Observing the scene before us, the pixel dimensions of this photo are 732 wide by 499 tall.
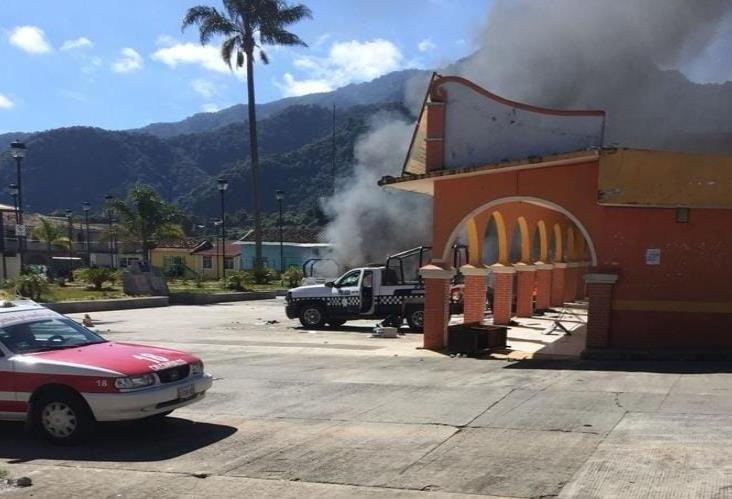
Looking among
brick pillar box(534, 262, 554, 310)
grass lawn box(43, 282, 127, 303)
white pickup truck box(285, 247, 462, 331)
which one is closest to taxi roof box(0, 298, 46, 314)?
white pickup truck box(285, 247, 462, 331)

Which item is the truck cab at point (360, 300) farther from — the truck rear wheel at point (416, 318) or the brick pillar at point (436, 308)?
the brick pillar at point (436, 308)

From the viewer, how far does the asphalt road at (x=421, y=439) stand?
17.7ft

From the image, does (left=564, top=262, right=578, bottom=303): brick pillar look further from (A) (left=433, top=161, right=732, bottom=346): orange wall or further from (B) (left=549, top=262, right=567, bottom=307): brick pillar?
(A) (left=433, top=161, right=732, bottom=346): orange wall

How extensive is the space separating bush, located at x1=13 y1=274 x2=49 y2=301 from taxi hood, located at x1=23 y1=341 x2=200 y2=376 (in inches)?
866

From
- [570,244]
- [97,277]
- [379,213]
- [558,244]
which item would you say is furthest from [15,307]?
[379,213]

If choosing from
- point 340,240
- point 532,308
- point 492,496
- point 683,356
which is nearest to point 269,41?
point 340,240

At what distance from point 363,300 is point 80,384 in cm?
1321

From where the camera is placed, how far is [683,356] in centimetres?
1170

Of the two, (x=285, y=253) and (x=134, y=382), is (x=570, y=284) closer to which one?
(x=134, y=382)

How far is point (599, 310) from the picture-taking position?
40.6 ft

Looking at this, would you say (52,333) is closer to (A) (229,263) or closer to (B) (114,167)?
(A) (229,263)

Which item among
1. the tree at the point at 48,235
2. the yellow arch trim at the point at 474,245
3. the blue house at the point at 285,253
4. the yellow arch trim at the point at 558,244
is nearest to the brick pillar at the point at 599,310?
the yellow arch trim at the point at 474,245

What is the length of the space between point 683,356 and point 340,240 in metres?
43.3

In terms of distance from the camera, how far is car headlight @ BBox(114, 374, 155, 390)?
667 cm
